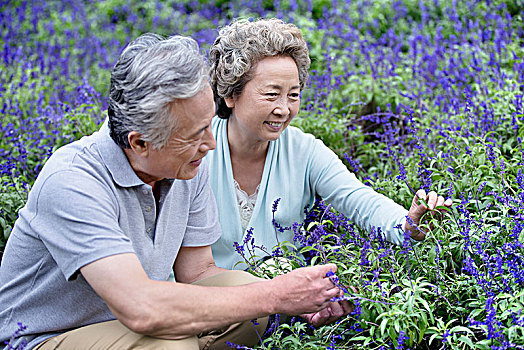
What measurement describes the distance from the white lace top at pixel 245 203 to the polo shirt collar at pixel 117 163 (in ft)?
3.37

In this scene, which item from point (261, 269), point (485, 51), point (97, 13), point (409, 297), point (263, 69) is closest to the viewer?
point (409, 297)

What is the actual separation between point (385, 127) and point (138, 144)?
296 centimetres

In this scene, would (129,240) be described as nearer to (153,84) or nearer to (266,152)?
(153,84)

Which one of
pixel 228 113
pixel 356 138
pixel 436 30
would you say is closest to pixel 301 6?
pixel 436 30

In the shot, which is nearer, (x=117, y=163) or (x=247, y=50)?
(x=117, y=163)

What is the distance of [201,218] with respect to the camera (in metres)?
2.93

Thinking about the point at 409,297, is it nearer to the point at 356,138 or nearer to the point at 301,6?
the point at 356,138

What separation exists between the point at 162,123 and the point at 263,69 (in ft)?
3.40

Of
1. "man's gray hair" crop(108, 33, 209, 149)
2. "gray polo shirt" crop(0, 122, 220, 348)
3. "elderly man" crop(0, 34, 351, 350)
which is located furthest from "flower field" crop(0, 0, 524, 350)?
"man's gray hair" crop(108, 33, 209, 149)

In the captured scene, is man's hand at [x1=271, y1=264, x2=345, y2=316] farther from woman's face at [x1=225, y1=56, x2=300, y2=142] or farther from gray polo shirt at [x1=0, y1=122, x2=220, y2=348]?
woman's face at [x1=225, y1=56, x2=300, y2=142]

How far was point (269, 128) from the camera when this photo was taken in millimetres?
3277

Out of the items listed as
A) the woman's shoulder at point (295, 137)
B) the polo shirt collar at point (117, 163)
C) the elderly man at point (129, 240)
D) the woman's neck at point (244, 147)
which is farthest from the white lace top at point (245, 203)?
the polo shirt collar at point (117, 163)

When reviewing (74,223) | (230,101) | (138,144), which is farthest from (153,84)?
(230,101)

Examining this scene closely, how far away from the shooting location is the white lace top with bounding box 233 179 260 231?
345 centimetres
